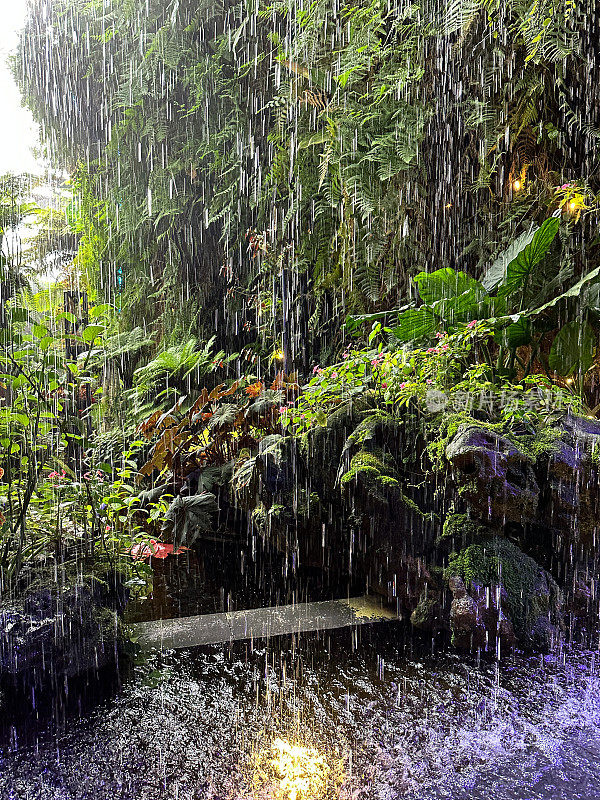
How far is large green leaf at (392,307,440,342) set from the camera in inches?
127

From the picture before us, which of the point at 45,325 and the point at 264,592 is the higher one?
the point at 45,325

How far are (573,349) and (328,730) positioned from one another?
2461 millimetres

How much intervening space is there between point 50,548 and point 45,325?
796 millimetres

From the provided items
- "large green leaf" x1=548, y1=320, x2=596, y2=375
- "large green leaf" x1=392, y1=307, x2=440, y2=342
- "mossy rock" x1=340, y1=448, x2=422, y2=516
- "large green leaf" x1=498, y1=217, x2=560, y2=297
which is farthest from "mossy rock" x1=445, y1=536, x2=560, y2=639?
"large green leaf" x1=498, y1=217, x2=560, y2=297

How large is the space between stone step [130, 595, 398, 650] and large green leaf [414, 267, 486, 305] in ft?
5.91

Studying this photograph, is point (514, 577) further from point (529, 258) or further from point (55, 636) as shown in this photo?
point (529, 258)

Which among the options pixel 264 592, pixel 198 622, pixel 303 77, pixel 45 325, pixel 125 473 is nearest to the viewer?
pixel 45 325

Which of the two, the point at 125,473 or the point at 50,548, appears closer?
the point at 50,548

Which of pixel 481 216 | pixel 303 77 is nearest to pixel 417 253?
pixel 481 216

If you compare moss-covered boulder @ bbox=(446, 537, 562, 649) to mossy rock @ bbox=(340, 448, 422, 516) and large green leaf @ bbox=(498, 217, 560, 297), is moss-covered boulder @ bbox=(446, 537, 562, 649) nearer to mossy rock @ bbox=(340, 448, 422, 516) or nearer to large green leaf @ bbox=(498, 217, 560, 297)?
mossy rock @ bbox=(340, 448, 422, 516)

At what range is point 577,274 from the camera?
3.55 meters

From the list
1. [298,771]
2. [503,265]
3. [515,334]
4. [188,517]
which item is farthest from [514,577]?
[503,265]

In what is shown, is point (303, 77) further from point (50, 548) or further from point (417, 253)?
point (50, 548)

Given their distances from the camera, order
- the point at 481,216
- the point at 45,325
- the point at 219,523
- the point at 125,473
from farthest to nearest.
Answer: the point at 481,216 → the point at 219,523 → the point at 125,473 → the point at 45,325
